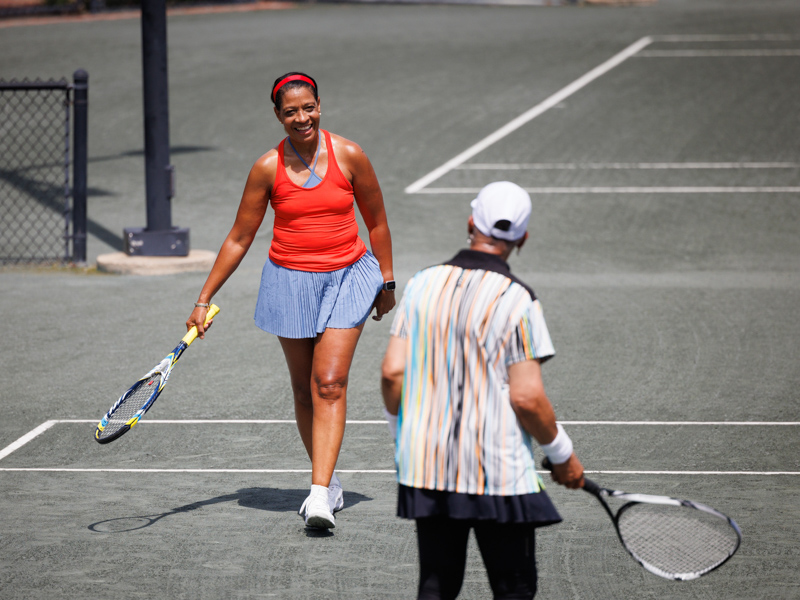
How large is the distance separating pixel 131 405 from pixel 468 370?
246 cm

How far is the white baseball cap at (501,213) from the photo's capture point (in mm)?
3430

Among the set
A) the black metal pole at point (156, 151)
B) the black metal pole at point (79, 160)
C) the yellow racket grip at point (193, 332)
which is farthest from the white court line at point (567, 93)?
the yellow racket grip at point (193, 332)

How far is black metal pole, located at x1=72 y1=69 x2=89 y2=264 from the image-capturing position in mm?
12125

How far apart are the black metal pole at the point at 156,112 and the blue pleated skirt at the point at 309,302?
271 inches

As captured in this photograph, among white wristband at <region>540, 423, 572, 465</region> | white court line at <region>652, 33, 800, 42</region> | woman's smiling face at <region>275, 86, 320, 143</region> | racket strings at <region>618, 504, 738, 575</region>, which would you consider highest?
white court line at <region>652, 33, 800, 42</region>

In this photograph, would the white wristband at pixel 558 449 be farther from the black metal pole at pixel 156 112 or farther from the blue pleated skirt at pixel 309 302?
the black metal pole at pixel 156 112

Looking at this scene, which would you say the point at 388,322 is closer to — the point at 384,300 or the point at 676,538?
the point at 384,300

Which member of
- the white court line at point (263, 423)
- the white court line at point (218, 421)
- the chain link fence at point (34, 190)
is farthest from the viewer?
the chain link fence at point (34, 190)

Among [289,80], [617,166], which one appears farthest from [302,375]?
[617,166]

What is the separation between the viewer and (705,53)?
2430cm

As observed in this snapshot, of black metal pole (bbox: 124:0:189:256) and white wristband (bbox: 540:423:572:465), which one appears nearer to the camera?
white wristband (bbox: 540:423:572:465)

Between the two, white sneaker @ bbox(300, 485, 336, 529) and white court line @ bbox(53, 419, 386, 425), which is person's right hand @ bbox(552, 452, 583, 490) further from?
white court line @ bbox(53, 419, 386, 425)

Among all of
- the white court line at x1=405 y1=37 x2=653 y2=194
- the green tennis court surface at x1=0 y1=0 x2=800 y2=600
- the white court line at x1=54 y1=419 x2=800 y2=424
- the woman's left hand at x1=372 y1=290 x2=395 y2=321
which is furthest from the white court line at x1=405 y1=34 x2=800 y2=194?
the woman's left hand at x1=372 y1=290 x2=395 y2=321

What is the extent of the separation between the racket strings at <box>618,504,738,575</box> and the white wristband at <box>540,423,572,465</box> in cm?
30
